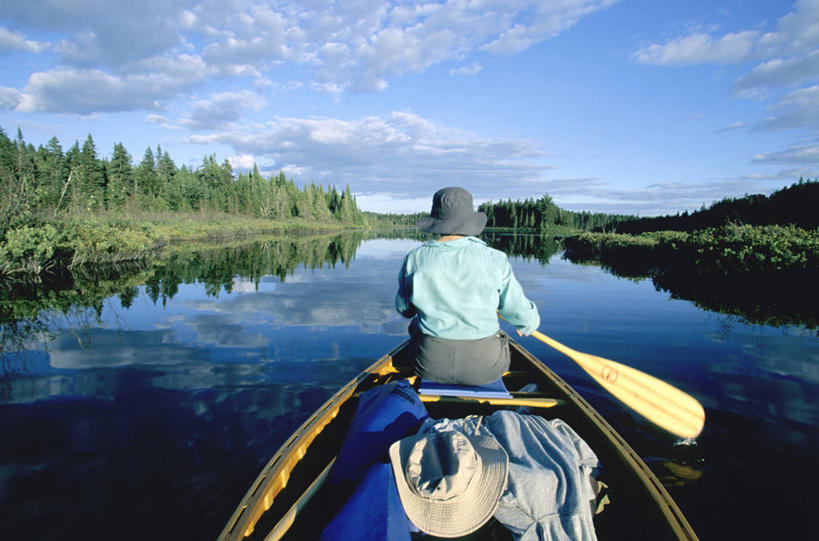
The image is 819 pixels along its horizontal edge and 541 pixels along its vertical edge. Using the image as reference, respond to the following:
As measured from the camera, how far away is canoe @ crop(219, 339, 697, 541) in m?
1.95

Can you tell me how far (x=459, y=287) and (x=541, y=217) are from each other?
102 meters

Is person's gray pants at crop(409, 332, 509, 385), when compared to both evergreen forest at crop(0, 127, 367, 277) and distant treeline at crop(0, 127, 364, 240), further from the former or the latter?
distant treeline at crop(0, 127, 364, 240)

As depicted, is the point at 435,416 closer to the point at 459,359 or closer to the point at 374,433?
the point at 459,359

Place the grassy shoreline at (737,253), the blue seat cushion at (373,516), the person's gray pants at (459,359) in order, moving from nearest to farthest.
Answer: the blue seat cushion at (373,516) → the person's gray pants at (459,359) → the grassy shoreline at (737,253)

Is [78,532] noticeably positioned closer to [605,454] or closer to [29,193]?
[605,454]

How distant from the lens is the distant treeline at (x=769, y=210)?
21961 millimetres

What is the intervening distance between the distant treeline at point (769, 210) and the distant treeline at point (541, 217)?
187 feet

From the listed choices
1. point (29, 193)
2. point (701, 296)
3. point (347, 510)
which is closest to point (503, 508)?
point (347, 510)

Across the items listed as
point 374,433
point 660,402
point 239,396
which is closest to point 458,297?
point 374,433

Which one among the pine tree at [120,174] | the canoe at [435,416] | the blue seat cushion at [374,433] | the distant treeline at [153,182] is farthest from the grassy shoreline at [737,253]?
the pine tree at [120,174]

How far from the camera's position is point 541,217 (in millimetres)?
97688

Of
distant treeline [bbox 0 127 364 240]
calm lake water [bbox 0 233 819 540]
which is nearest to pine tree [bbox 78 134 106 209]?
distant treeline [bbox 0 127 364 240]

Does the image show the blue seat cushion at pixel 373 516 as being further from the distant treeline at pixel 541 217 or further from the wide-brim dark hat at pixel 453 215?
the distant treeline at pixel 541 217

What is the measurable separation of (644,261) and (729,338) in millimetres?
16307
